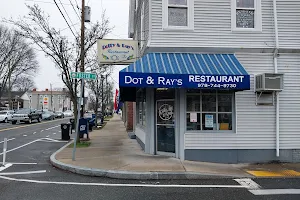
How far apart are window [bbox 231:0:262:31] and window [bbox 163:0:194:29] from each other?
162cm

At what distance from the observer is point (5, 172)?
838 cm

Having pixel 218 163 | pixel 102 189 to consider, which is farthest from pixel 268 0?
pixel 102 189

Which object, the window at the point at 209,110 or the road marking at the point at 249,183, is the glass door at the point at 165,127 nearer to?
the window at the point at 209,110

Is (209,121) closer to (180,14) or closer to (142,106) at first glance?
(180,14)

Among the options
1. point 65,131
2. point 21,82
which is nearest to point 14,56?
point 21,82

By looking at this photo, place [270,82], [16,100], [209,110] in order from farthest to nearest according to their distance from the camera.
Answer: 1. [16,100]
2. [209,110]
3. [270,82]

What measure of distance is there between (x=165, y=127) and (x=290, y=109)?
439 cm

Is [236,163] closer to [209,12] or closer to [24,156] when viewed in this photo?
[209,12]

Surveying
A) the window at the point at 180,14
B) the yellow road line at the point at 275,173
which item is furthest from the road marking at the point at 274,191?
the window at the point at 180,14

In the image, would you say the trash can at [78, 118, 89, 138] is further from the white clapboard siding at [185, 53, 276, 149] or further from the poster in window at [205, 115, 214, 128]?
the poster in window at [205, 115, 214, 128]

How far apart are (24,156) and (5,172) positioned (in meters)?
3.19

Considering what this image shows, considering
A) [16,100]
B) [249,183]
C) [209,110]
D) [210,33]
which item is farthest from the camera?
[16,100]

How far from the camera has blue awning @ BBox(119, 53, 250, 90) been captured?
334 inches

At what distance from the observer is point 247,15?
10281 mm
